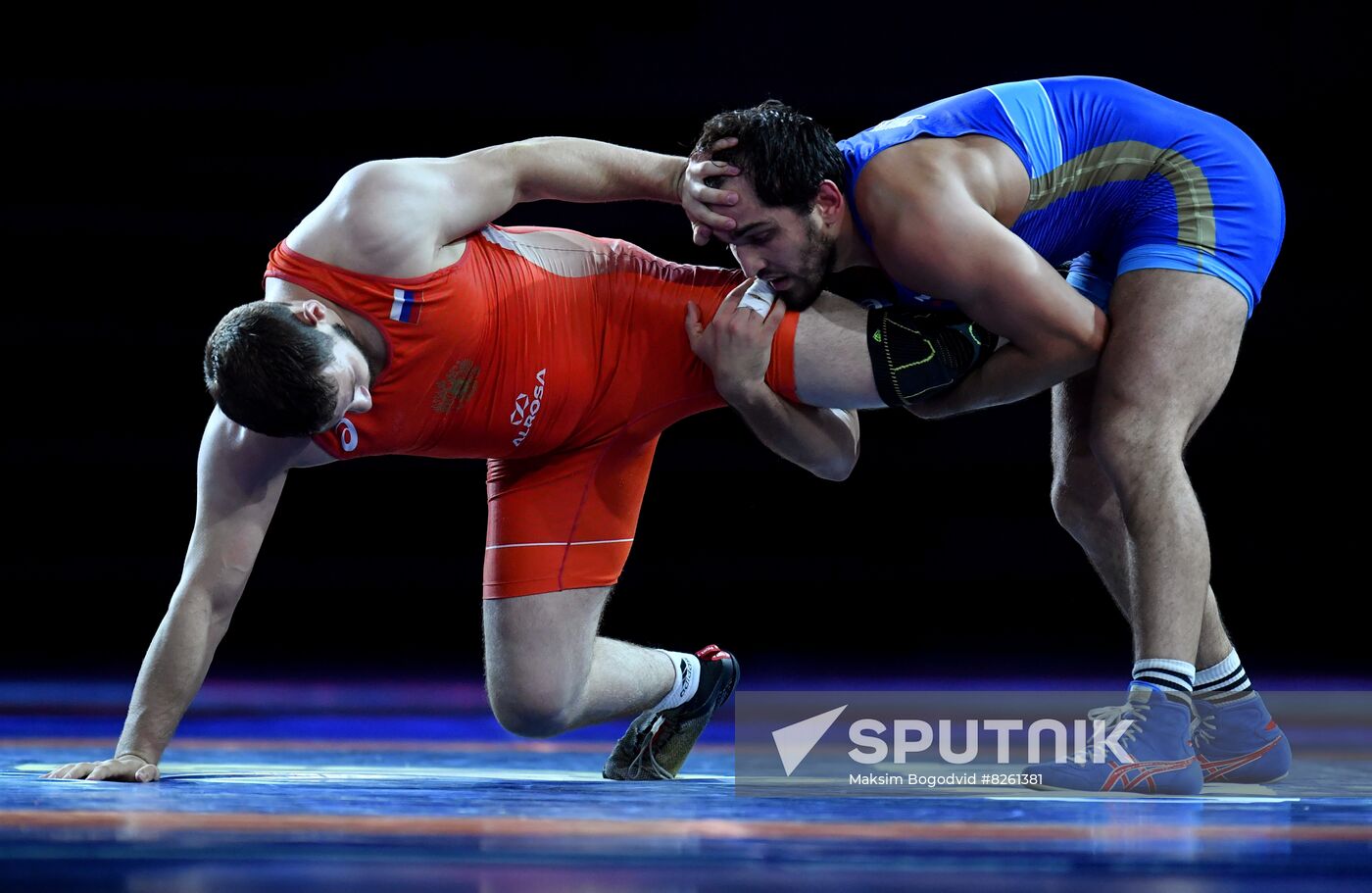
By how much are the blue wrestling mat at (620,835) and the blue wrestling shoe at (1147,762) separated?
5cm

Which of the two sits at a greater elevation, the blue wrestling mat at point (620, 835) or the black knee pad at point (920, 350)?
the black knee pad at point (920, 350)

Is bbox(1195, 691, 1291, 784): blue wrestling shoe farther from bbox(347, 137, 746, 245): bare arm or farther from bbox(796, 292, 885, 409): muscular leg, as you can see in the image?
bbox(347, 137, 746, 245): bare arm

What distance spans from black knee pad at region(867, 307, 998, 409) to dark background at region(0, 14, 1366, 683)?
2.18m

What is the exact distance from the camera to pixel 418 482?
14.7 feet

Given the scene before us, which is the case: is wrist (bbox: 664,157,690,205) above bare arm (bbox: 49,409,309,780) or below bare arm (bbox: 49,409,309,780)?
above

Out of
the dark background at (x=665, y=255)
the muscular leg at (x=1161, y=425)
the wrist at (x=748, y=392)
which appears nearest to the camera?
the muscular leg at (x=1161, y=425)

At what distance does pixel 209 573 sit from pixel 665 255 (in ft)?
8.18

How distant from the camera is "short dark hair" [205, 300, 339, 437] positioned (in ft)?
6.21

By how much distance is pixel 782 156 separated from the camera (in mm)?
2121

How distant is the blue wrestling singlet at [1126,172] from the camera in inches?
84.2

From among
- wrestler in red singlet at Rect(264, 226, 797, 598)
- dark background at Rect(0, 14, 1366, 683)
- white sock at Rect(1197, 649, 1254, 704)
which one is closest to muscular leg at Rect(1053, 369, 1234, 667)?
white sock at Rect(1197, 649, 1254, 704)

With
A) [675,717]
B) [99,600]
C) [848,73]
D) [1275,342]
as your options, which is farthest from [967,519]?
[99,600]

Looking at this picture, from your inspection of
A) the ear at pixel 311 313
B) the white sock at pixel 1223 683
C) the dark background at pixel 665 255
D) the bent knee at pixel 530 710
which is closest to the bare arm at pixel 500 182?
the ear at pixel 311 313

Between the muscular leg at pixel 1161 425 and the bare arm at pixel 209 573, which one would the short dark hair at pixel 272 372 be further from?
the muscular leg at pixel 1161 425
